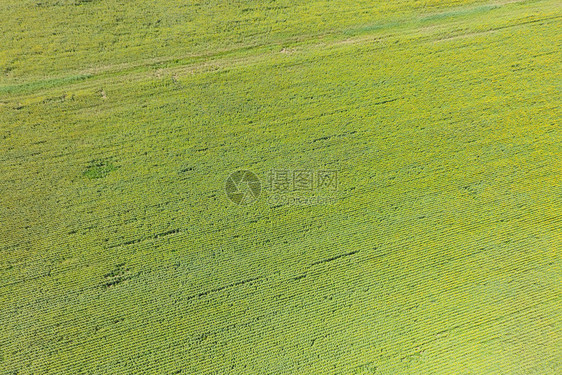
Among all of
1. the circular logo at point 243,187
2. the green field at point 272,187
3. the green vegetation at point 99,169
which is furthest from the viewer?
the circular logo at point 243,187

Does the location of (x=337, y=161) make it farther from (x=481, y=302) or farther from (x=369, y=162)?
(x=481, y=302)

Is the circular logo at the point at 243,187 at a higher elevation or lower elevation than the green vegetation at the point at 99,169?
lower

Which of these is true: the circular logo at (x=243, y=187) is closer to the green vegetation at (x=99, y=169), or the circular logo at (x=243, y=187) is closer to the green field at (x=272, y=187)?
the green field at (x=272, y=187)

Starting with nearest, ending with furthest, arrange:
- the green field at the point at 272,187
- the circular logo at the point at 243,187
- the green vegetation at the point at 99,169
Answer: the green field at the point at 272,187 < the green vegetation at the point at 99,169 < the circular logo at the point at 243,187

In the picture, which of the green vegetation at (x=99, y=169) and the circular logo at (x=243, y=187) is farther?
the circular logo at (x=243, y=187)

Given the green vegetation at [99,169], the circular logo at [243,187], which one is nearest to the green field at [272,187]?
the green vegetation at [99,169]

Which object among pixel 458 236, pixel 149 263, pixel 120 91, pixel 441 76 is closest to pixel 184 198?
pixel 149 263

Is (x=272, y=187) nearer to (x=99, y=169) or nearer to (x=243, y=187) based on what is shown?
(x=243, y=187)

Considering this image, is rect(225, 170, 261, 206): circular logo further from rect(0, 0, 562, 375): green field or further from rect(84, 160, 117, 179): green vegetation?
rect(84, 160, 117, 179): green vegetation
